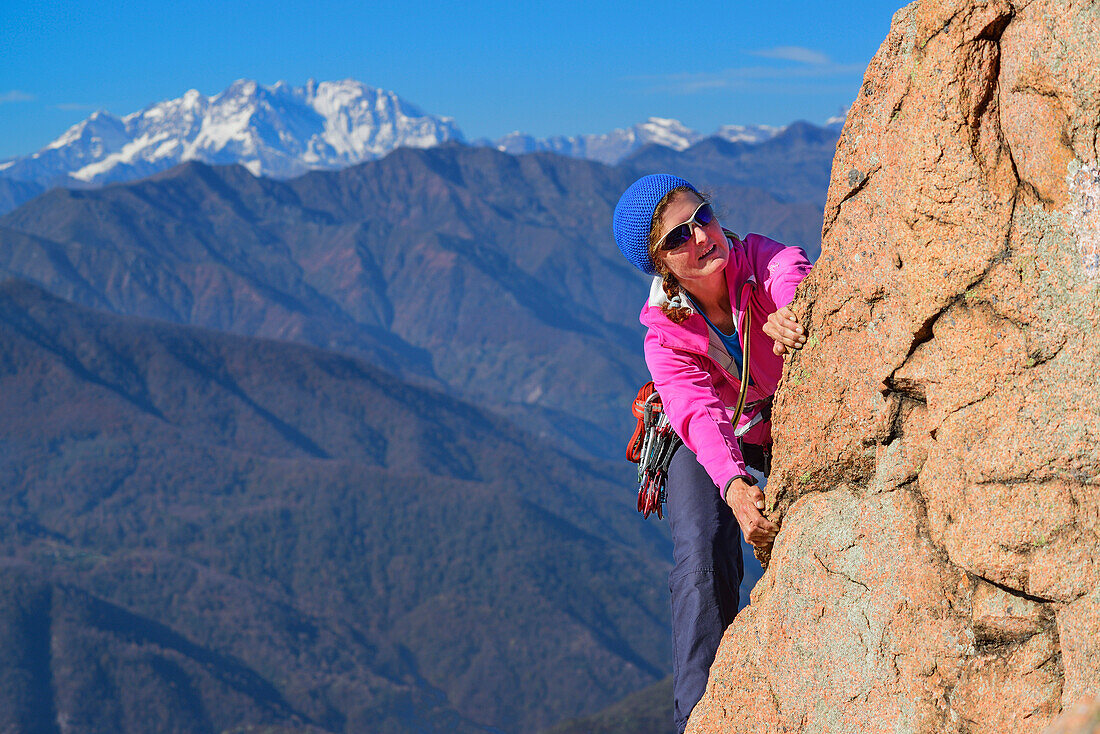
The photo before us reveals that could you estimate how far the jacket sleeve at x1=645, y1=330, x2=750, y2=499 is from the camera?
4656 mm

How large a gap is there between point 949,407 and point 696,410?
1.20 metres

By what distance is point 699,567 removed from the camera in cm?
493

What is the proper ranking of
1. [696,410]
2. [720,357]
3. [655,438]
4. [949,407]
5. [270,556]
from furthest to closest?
1. [270,556]
2. [655,438]
3. [720,357]
4. [696,410]
5. [949,407]

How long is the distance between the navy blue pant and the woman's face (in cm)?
93

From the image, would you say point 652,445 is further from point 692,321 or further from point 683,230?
point 683,230

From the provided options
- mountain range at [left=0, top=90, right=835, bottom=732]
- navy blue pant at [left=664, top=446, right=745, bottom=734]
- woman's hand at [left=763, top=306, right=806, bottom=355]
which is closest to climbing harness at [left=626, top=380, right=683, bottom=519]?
navy blue pant at [left=664, top=446, right=745, bottom=734]

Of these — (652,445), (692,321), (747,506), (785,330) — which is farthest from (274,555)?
(785,330)

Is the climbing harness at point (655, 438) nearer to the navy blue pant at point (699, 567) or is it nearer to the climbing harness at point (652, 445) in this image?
the climbing harness at point (652, 445)

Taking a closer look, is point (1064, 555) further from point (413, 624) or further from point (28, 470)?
point (28, 470)

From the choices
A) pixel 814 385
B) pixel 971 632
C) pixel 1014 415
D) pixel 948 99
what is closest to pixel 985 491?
pixel 1014 415

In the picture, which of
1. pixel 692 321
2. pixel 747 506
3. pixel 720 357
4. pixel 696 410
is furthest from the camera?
pixel 720 357

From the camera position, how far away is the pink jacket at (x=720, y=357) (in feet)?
15.5

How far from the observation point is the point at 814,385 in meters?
4.64

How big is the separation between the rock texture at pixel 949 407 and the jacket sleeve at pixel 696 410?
1.06 ft
